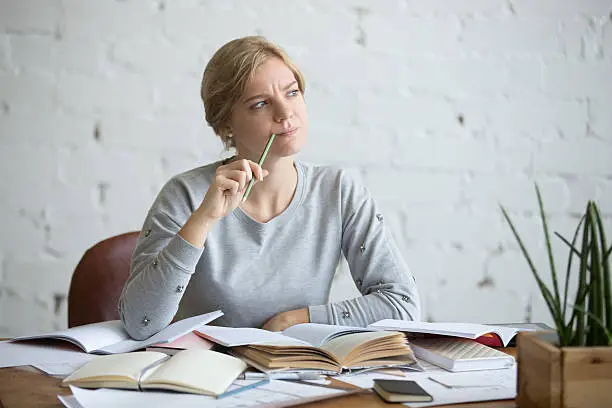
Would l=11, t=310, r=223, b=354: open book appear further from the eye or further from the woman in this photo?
the eye

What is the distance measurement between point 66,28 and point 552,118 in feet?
4.39

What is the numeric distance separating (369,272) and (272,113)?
346 mm

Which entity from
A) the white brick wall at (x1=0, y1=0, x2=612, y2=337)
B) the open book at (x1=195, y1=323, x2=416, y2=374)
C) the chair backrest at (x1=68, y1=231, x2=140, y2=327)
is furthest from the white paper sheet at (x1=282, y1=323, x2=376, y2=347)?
the white brick wall at (x1=0, y1=0, x2=612, y2=337)

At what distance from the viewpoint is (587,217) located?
0.82m

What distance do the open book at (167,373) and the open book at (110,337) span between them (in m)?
0.13

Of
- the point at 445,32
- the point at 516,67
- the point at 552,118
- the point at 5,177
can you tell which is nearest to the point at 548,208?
the point at 552,118

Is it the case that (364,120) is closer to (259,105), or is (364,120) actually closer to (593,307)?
(259,105)

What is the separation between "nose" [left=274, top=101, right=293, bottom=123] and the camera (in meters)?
1.48

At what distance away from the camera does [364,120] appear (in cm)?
220

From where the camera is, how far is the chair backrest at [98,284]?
161 centimetres

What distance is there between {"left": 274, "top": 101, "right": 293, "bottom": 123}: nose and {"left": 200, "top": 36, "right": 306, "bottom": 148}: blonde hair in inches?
3.3

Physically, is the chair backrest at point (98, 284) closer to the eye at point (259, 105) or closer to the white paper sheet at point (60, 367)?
the eye at point (259, 105)

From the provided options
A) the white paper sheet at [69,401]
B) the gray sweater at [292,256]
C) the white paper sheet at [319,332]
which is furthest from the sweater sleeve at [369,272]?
the white paper sheet at [69,401]

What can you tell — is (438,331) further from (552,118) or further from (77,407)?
(552,118)
